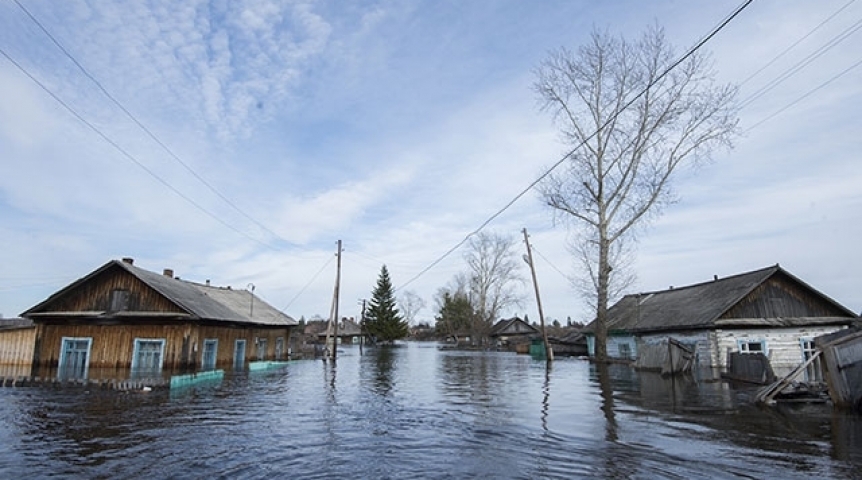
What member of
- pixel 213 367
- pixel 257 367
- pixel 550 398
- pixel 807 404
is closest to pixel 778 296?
pixel 807 404

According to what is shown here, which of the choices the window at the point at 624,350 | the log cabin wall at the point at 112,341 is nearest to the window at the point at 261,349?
the log cabin wall at the point at 112,341

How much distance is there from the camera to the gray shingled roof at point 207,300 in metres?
→ 26.9

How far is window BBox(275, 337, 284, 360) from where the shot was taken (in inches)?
1685

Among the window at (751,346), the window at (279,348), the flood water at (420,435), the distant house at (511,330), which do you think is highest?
the distant house at (511,330)

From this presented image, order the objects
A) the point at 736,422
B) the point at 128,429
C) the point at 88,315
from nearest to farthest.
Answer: the point at 128,429 < the point at 736,422 < the point at 88,315

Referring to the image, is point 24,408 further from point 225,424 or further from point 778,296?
point 778,296

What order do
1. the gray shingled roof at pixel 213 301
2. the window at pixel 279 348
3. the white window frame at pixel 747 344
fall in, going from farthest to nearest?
the window at pixel 279 348
the gray shingled roof at pixel 213 301
the white window frame at pixel 747 344

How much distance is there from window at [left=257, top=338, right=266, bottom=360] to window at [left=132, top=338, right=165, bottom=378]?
1158cm

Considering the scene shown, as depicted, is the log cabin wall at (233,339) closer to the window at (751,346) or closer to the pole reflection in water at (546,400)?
the pole reflection in water at (546,400)

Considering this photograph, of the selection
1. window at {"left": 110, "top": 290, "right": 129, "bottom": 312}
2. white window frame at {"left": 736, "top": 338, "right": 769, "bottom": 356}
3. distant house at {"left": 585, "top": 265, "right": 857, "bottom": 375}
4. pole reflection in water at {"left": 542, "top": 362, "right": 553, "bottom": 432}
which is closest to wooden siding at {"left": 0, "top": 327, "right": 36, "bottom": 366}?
window at {"left": 110, "top": 290, "right": 129, "bottom": 312}

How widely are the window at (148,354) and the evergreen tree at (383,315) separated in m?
57.8

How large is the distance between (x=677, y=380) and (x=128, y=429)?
68.9ft

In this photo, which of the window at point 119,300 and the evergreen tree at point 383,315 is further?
the evergreen tree at point 383,315

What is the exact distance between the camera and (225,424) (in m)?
12.2
